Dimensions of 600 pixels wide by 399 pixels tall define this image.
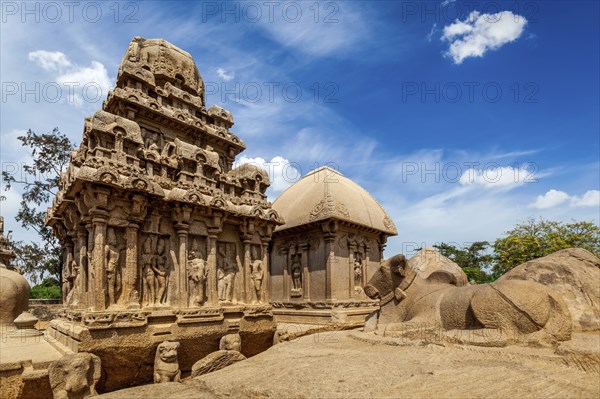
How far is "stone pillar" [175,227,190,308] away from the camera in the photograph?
9055mm

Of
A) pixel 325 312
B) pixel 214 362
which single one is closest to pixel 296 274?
pixel 325 312

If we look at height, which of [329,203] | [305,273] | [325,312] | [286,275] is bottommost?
[325,312]

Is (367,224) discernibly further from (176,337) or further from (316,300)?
Result: (176,337)

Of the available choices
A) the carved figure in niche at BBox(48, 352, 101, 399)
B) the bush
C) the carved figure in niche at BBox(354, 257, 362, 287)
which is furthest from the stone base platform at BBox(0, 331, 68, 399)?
the bush

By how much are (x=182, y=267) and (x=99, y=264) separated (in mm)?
1955

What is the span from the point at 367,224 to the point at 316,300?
3637 mm

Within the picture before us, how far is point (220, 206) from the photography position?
392 inches

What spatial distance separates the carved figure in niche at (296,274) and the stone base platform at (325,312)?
66 cm

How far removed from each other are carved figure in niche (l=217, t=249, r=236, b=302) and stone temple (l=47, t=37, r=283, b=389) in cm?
3

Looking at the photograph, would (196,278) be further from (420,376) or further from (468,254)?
(468,254)

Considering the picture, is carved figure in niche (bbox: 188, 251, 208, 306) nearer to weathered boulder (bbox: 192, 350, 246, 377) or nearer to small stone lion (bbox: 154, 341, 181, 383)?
small stone lion (bbox: 154, 341, 181, 383)

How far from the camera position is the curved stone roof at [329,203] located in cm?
1383

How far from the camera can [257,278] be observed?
1095 centimetres

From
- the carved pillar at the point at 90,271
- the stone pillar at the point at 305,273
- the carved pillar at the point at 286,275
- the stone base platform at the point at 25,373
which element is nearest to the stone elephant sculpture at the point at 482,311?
the carved pillar at the point at 90,271
